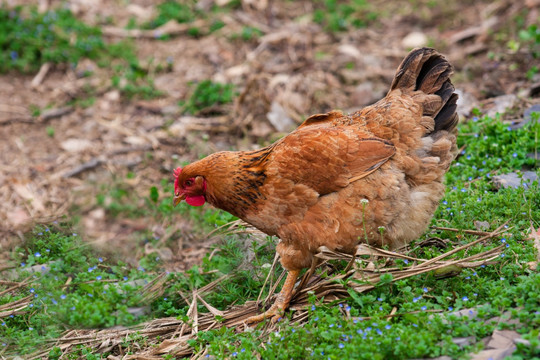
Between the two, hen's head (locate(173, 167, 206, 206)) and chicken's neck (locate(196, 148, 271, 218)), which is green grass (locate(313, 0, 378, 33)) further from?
hen's head (locate(173, 167, 206, 206))

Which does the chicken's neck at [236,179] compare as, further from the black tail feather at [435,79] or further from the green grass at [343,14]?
the green grass at [343,14]

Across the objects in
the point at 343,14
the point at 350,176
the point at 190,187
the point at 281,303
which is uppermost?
the point at 343,14

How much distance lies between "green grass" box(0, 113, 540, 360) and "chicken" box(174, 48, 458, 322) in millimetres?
406

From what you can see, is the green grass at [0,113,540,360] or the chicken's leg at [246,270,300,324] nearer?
the green grass at [0,113,540,360]

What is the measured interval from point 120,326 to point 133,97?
4.68 meters

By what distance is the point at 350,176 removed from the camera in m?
4.03

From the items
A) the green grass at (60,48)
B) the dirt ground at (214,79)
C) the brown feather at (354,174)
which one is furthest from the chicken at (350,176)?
the green grass at (60,48)

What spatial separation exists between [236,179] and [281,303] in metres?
1.03

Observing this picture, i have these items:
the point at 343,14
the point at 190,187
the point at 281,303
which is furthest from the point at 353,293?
the point at 343,14

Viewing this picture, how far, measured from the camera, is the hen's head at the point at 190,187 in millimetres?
4379

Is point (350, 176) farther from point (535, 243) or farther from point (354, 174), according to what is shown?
point (535, 243)

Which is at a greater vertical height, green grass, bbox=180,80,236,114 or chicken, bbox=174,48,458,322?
chicken, bbox=174,48,458,322

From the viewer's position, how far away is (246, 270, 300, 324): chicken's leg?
13.4 feet

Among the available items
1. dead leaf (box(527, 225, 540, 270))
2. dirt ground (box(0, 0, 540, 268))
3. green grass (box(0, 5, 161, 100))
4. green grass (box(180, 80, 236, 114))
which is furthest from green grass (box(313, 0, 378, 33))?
dead leaf (box(527, 225, 540, 270))
